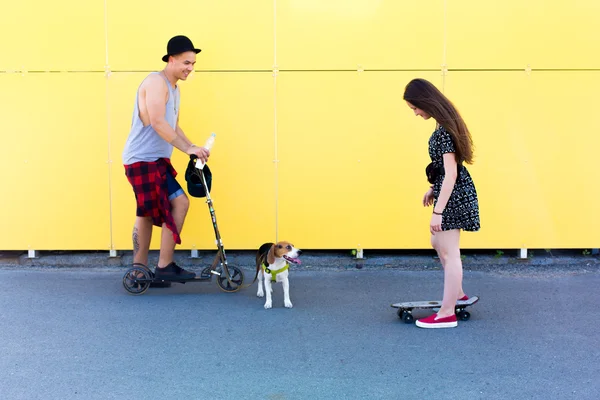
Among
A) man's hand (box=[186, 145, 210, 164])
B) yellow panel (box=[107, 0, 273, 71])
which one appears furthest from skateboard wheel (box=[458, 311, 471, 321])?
yellow panel (box=[107, 0, 273, 71])

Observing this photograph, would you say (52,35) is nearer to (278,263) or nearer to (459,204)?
(278,263)

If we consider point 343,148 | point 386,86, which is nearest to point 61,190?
point 343,148

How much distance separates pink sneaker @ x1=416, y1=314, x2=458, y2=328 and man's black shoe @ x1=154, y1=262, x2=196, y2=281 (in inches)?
78.1

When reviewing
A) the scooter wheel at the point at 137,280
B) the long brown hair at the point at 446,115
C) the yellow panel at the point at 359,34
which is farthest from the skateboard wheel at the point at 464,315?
the scooter wheel at the point at 137,280

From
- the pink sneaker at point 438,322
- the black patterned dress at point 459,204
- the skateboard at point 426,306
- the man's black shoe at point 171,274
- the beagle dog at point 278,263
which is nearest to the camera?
the black patterned dress at point 459,204

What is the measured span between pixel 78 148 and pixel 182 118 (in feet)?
3.51

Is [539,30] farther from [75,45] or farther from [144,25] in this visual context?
[75,45]

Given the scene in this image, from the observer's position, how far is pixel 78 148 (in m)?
6.18

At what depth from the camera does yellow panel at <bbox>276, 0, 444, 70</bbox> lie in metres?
6.03

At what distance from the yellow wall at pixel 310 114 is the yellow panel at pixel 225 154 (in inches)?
0.5

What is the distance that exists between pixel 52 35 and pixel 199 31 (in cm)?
141

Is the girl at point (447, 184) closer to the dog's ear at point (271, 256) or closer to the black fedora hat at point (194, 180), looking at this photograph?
the dog's ear at point (271, 256)

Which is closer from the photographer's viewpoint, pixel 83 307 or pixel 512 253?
pixel 83 307

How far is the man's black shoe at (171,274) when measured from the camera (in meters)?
5.42
